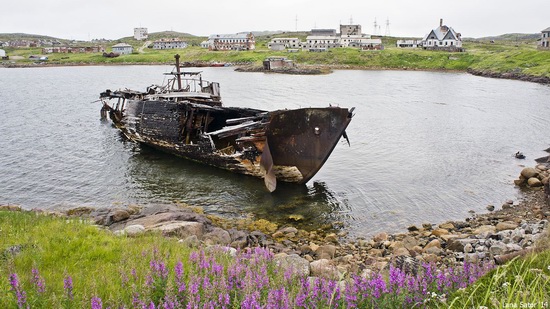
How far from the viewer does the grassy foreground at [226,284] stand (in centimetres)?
414

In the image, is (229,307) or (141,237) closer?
(229,307)

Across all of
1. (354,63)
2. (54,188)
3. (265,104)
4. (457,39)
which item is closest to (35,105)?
(265,104)

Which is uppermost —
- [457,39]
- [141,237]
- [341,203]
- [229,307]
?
[457,39]

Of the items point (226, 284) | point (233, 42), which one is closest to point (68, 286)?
point (226, 284)

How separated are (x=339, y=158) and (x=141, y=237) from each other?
49.8 feet

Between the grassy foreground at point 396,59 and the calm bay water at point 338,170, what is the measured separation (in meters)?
39.4

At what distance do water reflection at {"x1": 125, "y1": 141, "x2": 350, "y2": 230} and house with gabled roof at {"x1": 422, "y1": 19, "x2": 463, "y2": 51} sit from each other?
4157 inches

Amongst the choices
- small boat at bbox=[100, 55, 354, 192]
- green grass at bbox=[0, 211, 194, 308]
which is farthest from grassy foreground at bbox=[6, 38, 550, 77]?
green grass at bbox=[0, 211, 194, 308]

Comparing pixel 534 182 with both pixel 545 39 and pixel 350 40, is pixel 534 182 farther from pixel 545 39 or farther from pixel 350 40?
pixel 350 40

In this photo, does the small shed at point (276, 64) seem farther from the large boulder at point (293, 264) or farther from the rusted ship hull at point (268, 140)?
the large boulder at point (293, 264)

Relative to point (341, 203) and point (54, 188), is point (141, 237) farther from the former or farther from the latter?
point (54, 188)

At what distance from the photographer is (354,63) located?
325 feet

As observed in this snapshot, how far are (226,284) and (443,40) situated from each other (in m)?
121

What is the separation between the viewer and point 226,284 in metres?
4.79
